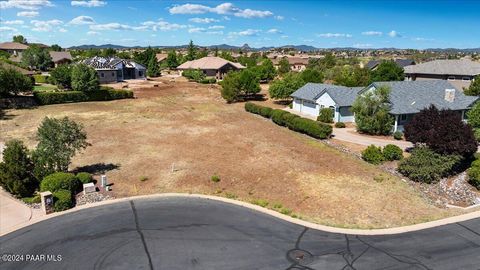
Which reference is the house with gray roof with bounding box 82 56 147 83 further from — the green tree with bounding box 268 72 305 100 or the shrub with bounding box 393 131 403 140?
the shrub with bounding box 393 131 403 140

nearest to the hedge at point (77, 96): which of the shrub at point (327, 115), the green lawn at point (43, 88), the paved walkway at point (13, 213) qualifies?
the green lawn at point (43, 88)

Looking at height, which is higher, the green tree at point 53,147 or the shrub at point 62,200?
the green tree at point 53,147

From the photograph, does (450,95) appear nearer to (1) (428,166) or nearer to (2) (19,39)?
(1) (428,166)

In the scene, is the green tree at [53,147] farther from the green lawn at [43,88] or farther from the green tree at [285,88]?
the green lawn at [43,88]

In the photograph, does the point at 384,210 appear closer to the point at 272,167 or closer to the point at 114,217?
the point at 272,167

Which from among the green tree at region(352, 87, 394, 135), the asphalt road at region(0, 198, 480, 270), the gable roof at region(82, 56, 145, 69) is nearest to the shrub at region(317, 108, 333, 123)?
the green tree at region(352, 87, 394, 135)

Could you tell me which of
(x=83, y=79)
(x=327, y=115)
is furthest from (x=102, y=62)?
(x=327, y=115)
